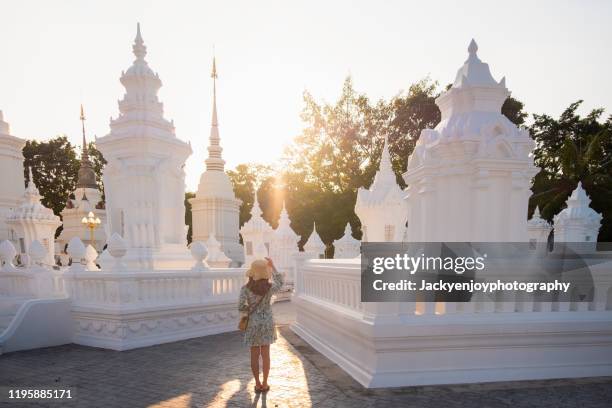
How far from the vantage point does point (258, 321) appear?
5684 mm

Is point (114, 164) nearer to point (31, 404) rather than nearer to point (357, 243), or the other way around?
point (31, 404)

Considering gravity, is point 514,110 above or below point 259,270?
above

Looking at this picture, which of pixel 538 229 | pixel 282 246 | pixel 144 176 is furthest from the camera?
pixel 538 229

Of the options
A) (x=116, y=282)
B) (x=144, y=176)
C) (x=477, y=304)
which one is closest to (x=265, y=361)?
(x=477, y=304)

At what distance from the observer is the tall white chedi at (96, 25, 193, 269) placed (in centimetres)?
1288

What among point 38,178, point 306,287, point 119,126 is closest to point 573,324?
point 306,287

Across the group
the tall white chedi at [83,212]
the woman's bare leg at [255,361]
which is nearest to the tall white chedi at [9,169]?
the tall white chedi at [83,212]

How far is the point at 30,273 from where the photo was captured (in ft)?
34.6

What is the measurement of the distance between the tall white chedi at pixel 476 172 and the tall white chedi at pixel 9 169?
24240 mm

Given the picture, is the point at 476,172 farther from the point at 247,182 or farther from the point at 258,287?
the point at 247,182

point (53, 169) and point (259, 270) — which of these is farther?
point (53, 169)

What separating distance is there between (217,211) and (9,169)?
12839 millimetres

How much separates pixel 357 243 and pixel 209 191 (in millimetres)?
12456

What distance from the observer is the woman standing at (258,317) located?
18.5ft
